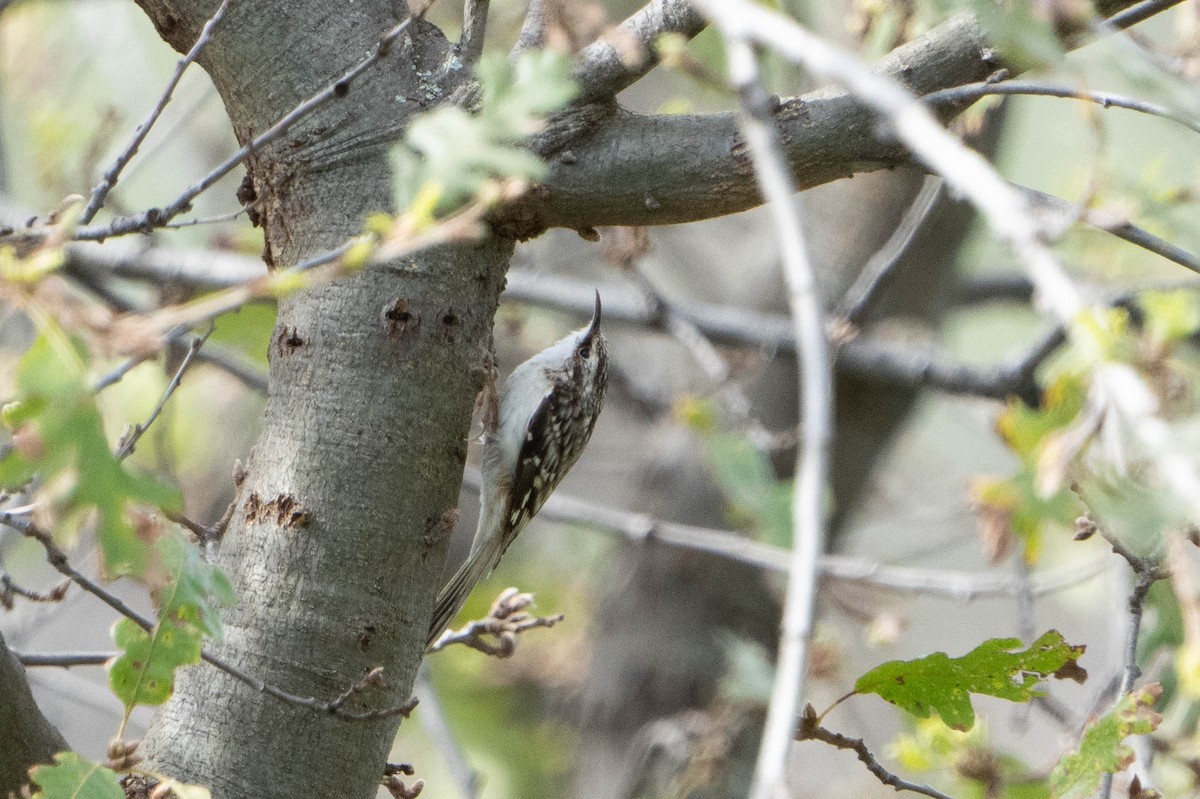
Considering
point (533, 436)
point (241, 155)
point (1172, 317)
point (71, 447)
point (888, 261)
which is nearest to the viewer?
point (71, 447)

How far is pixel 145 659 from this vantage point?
1.49 meters

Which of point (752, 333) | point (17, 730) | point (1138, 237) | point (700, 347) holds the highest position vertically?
point (752, 333)

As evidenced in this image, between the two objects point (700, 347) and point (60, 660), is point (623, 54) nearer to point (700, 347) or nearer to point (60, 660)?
point (60, 660)

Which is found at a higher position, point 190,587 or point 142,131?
point 142,131

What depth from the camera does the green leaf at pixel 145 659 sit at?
1472 mm

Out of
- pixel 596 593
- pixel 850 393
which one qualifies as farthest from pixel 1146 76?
pixel 596 593

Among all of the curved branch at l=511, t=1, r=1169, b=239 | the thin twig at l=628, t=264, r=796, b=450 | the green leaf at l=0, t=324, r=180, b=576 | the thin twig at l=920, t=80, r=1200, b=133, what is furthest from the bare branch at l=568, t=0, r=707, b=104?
the thin twig at l=628, t=264, r=796, b=450

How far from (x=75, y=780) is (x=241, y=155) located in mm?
864

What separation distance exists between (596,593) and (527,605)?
5015 millimetres

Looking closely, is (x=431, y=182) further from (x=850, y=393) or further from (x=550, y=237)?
(x=550, y=237)

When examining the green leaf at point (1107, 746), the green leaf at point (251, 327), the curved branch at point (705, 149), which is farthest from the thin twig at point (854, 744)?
the green leaf at point (251, 327)

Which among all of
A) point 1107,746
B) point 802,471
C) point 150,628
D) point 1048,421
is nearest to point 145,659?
point 150,628

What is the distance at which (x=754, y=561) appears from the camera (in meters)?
3.97

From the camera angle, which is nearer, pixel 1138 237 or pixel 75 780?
pixel 75 780
